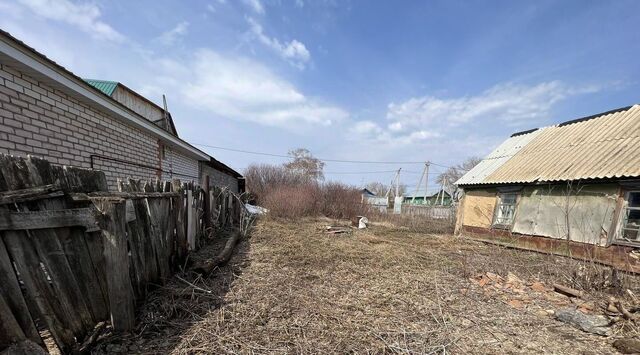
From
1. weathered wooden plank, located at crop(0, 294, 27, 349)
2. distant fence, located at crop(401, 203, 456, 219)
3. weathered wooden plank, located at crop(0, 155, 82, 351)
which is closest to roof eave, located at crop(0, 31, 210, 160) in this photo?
weathered wooden plank, located at crop(0, 155, 82, 351)

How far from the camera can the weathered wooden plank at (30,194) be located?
1.80 m

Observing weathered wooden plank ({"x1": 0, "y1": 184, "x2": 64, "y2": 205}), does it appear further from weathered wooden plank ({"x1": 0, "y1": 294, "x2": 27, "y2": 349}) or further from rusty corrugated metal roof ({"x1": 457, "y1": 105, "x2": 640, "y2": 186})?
rusty corrugated metal roof ({"x1": 457, "y1": 105, "x2": 640, "y2": 186})

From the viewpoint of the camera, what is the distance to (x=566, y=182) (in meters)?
8.25

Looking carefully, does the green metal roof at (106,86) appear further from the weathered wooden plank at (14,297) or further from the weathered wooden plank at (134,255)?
the weathered wooden plank at (14,297)

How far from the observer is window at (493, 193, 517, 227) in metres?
9.98

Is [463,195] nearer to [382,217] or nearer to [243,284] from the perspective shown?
[382,217]

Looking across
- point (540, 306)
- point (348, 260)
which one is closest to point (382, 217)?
point (348, 260)

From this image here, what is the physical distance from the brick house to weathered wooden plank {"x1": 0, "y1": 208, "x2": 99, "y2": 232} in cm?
248

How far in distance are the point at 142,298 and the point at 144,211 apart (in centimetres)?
95

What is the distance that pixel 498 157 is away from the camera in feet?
40.2

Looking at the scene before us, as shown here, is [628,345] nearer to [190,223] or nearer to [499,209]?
[190,223]

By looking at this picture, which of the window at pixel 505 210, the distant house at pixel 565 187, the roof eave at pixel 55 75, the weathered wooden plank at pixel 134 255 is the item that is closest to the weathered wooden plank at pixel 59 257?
the weathered wooden plank at pixel 134 255

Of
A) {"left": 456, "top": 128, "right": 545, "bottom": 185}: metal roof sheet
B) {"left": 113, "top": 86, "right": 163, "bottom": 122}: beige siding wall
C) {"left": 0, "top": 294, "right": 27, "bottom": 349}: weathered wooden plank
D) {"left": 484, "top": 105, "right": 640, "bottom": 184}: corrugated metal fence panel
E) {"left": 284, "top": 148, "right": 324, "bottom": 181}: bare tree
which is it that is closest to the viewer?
{"left": 0, "top": 294, "right": 27, "bottom": 349}: weathered wooden plank

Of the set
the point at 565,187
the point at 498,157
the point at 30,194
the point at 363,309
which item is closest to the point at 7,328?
the point at 30,194
